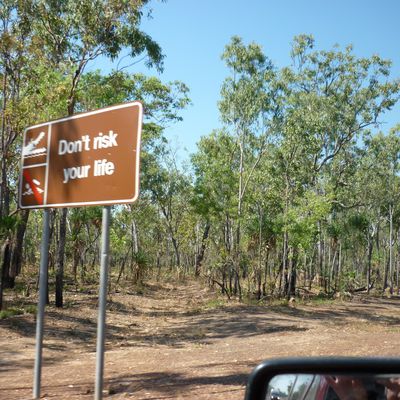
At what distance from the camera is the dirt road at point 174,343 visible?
7020mm

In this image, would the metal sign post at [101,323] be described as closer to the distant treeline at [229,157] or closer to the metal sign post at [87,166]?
the metal sign post at [87,166]

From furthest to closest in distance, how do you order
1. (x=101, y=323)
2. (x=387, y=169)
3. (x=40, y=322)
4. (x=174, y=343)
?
(x=387, y=169) < (x=174, y=343) < (x=40, y=322) < (x=101, y=323)

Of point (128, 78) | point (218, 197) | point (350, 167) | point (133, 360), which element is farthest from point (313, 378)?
point (350, 167)

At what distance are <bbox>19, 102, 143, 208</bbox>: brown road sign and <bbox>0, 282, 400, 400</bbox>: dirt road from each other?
8.37 feet

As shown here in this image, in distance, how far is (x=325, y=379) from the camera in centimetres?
145

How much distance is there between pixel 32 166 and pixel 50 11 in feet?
35.3

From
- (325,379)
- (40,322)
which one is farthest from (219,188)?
(325,379)

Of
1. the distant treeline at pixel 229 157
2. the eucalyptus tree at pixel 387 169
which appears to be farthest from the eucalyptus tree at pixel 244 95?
the eucalyptus tree at pixel 387 169

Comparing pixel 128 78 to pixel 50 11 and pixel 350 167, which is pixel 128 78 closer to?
pixel 50 11

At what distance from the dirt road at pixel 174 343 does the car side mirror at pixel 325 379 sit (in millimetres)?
5064

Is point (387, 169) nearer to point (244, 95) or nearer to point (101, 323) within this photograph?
point (244, 95)

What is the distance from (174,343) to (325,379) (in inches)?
454

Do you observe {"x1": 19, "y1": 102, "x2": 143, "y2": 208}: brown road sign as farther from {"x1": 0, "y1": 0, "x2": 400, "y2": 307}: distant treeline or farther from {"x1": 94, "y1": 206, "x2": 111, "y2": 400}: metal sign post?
{"x1": 0, "y1": 0, "x2": 400, "y2": 307}: distant treeline

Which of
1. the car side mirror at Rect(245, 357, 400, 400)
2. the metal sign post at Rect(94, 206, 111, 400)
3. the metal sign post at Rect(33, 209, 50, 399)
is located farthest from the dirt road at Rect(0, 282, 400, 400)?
the car side mirror at Rect(245, 357, 400, 400)
